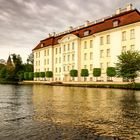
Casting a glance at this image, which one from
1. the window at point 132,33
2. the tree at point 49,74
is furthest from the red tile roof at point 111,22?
the tree at point 49,74

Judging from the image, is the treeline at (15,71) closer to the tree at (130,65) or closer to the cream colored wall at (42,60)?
the cream colored wall at (42,60)

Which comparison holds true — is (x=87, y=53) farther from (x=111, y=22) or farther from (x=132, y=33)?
(x=132, y=33)

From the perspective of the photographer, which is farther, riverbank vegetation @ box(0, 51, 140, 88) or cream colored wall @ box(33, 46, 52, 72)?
cream colored wall @ box(33, 46, 52, 72)

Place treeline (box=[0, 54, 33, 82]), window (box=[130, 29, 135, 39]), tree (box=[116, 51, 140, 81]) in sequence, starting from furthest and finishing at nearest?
treeline (box=[0, 54, 33, 82]) → window (box=[130, 29, 135, 39]) → tree (box=[116, 51, 140, 81])

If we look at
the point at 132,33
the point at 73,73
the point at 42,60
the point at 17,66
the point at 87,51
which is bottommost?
the point at 73,73

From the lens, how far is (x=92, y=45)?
67.1m

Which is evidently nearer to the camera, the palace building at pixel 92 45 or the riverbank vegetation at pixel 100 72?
the riverbank vegetation at pixel 100 72

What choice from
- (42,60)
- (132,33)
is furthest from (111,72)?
(42,60)

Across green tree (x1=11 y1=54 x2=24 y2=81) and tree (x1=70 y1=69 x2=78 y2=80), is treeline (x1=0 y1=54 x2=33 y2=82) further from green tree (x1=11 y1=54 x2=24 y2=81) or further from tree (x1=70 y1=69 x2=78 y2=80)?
tree (x1=70 y1=69 x2=78 y2=80)

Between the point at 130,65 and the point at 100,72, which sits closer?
the point at 130,65

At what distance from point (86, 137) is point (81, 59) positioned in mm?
62866

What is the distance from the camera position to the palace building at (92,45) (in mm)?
55969

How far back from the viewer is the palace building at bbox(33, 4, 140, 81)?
184ft

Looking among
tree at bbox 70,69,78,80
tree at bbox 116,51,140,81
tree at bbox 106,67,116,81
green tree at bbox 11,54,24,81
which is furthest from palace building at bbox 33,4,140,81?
green tree at bbox 11,54,24,81
